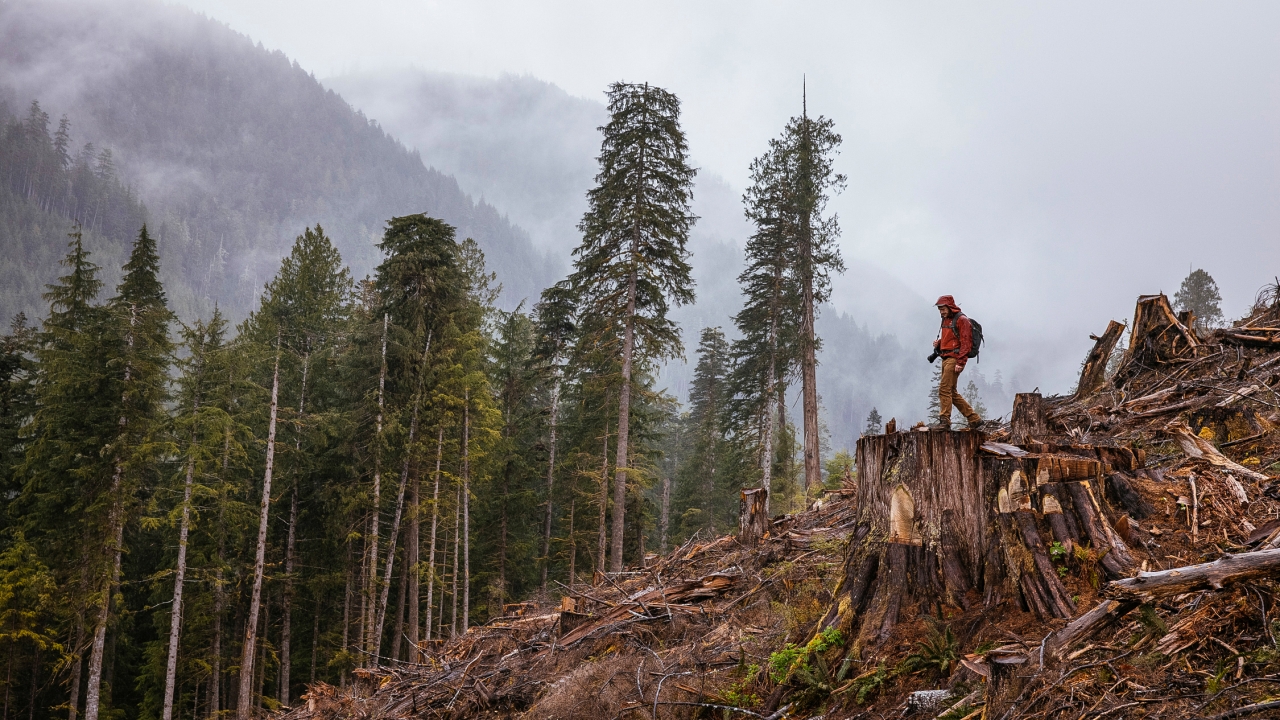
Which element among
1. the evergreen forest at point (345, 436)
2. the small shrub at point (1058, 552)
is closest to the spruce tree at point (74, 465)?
the evergreen forest at point (345, 436)

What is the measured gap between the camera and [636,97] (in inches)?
744

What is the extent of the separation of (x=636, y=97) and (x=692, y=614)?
1647 cm

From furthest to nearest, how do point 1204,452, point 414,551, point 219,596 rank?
point 219,596 → point 414,551 → point 1204,452

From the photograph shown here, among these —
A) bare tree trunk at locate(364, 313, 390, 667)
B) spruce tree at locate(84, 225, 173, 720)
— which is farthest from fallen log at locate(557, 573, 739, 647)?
spruce tree at locate(84, 225, 173, 720)

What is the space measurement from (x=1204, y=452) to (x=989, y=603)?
256 cm

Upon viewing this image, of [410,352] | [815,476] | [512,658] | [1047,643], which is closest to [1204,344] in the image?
[1047,643]

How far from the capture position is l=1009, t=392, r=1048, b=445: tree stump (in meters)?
6.74

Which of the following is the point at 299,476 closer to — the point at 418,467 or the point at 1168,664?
the point at 418,467

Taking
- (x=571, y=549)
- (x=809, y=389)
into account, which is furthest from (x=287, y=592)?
(x=809, y=389)

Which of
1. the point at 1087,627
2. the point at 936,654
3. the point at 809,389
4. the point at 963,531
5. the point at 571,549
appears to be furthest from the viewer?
the point at 571,549

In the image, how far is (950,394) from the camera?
805 centimetres

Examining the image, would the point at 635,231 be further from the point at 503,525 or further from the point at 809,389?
the point at 503,525

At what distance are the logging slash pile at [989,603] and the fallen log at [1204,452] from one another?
0.8 inches

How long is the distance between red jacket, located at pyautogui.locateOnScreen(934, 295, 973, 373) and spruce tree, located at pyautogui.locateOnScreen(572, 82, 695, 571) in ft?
38.0
